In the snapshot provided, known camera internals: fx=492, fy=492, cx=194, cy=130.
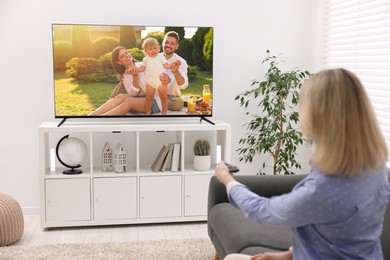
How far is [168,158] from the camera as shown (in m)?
4.00

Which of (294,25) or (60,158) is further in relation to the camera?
(294,25)

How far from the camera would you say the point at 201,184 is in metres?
3.96

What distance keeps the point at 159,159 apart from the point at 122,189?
38 centimetres

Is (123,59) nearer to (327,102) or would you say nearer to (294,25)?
(294,25)

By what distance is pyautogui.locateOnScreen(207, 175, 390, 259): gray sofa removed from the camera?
2361 mm

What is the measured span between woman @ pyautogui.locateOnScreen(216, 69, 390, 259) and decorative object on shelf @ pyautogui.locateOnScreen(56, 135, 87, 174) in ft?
8.86

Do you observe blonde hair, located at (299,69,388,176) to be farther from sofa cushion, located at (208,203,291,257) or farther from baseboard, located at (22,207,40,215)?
baseboard, located at (22,207,40,215)

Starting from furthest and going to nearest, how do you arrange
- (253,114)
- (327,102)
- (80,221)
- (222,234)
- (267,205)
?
(253,114) < (80,221) < (222,234) < (267,205) < (327,102)

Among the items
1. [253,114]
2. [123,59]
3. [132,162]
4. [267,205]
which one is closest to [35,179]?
[132,162]

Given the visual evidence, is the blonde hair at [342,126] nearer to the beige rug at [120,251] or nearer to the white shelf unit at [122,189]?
the beige rug at [120,251]

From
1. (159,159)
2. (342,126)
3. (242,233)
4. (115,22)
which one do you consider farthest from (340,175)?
(115,22)

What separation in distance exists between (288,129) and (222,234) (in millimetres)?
1766

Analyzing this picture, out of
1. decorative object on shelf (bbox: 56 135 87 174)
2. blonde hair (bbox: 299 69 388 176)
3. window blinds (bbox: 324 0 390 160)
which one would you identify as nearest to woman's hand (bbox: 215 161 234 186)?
blonde hair (bbox: 299 69 388 176)

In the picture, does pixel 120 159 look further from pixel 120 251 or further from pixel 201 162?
pixel 120 251
